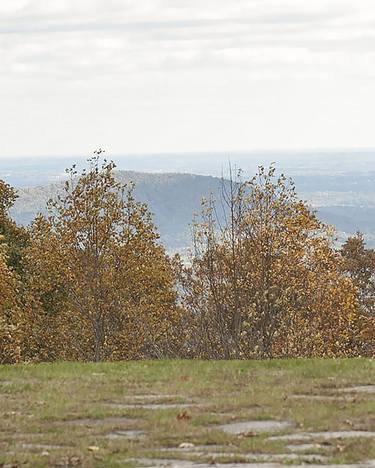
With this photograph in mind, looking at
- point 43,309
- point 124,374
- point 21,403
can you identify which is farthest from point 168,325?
point 21,403

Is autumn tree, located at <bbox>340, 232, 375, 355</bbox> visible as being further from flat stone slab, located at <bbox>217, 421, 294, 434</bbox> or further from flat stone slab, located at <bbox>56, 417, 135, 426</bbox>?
flat stone slab, located at <bbox>217, 421, 294, 434</bbox>

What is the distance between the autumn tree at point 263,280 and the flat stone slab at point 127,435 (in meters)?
17.2

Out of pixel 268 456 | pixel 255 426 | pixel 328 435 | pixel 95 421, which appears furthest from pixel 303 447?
pixel 95 421

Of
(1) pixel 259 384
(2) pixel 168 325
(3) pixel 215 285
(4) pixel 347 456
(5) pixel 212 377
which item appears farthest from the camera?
(2) pixel 168 325

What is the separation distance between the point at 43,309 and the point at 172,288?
23.1ft

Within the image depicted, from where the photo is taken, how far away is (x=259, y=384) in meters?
18.9

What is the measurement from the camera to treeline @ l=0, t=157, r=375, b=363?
3534cm

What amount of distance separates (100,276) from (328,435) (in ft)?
109

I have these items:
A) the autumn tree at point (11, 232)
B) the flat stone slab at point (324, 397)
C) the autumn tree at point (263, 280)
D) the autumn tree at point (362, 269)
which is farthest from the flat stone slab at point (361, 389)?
the autumn tree at point (362, 269)

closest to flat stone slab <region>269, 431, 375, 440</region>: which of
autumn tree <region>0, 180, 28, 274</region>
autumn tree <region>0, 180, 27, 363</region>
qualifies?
autumn tree <region>0, 180, 27, 363</region>

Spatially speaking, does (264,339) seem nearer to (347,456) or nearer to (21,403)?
(21,403)

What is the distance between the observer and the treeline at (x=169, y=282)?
35.3 meters

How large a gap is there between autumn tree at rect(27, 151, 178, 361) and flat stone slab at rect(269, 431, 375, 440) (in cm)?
3085

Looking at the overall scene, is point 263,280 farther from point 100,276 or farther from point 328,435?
point 328,435
